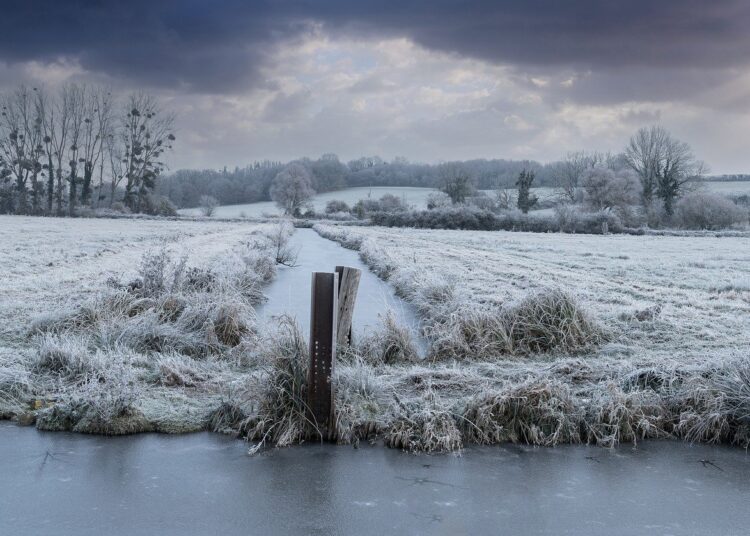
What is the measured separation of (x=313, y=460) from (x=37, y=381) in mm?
3390

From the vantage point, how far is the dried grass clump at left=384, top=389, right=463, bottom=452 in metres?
5.69

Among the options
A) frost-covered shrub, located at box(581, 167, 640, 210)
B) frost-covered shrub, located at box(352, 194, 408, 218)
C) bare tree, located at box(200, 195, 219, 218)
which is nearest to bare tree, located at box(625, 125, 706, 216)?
frost-covered shrub, located at box(581, 167, 640, 210)

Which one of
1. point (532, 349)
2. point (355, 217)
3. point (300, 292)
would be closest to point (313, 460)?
point (532, 349)

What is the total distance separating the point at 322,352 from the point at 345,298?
2.33m

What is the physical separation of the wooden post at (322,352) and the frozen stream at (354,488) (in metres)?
0.29

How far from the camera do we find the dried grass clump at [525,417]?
5.96m

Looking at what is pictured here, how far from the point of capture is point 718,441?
6094 millimetres

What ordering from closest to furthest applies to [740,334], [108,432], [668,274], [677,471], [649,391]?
[677,471] → [108,432] → [649,391] → [740,334] → [668,274]

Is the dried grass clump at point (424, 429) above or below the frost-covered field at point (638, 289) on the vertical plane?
below

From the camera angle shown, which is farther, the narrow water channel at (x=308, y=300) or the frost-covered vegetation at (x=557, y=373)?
the narrow water channel at (x=308, y=300)

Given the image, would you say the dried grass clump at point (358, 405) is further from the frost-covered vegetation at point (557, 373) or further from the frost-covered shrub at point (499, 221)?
the frost-covered shrub at point (499, 221)

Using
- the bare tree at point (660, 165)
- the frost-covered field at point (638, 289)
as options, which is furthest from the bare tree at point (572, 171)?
the frost-covered field at point (638, 289)

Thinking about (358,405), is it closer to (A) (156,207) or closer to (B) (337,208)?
(A) (156,207)

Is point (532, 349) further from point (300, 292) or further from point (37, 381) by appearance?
point (300, 292)
